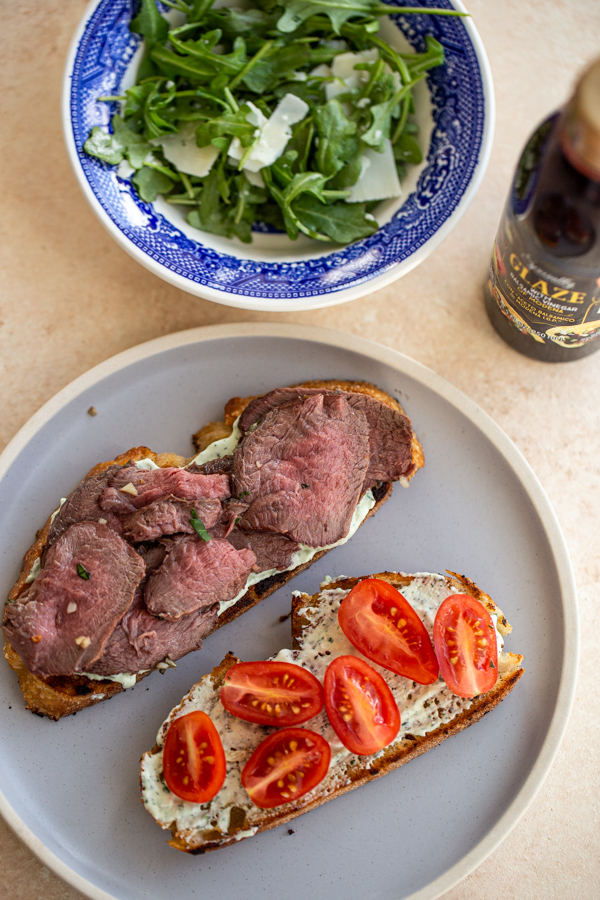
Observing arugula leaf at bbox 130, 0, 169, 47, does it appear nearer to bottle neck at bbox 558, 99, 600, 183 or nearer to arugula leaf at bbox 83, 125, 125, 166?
arugula leaf at bbox 83, 125, 125, 166

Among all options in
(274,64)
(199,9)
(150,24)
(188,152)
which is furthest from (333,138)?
(150,24)

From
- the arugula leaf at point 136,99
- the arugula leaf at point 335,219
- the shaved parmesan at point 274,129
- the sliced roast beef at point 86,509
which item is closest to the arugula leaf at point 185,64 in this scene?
the arugula leaf at point 136,99

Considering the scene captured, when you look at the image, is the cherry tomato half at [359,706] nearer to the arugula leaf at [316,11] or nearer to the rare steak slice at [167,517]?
the rare steak slice at [167,517]

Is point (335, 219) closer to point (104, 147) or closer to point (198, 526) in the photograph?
point (104, 147)

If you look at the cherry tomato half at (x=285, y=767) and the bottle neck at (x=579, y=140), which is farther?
the cherry tomato half at (x=285, y=767)

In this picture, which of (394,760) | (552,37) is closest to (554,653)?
(394,760)

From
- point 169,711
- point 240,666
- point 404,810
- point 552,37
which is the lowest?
point 404,810

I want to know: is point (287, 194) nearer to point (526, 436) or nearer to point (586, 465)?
point (526, 436)
